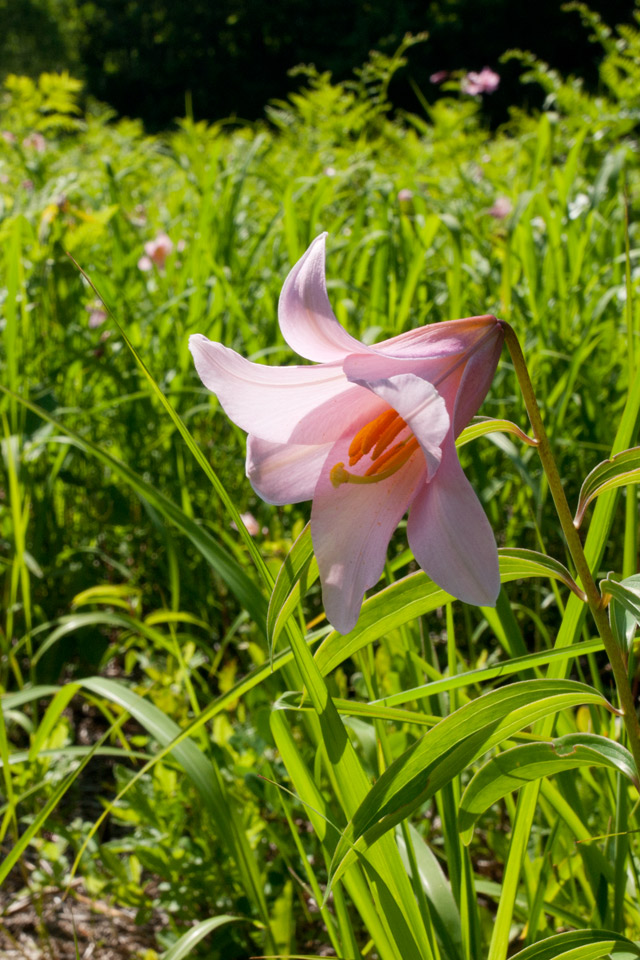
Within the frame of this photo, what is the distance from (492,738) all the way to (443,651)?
90 cm

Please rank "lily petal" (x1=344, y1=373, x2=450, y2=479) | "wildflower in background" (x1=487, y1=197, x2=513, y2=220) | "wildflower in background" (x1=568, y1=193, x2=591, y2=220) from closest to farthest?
"lily petal" (x1=344, y1=373, x2=450, y2=479), "wildflower in background" (x1=568, y1=193, x2=591, y2=220), "wildflower in background" (x1=487, y1=197, x2=513, y2=220)

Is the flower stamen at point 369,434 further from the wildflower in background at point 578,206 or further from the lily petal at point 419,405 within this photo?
the wildflower in background at point 578,206

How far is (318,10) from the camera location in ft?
59.8

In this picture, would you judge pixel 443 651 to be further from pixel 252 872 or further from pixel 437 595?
pixel 437 595

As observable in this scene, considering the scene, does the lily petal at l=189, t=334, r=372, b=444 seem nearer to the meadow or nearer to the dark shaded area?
the meadow

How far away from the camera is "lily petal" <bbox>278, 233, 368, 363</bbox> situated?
43cm

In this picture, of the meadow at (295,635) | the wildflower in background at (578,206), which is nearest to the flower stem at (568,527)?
the meadow at (295,635)

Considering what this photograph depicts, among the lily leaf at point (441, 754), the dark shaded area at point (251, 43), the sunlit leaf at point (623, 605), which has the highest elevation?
the dark shaded area at point (251, 43)

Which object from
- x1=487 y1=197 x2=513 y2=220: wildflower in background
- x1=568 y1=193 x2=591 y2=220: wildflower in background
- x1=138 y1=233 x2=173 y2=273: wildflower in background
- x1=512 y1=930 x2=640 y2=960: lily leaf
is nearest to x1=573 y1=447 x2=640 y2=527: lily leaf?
x1=512 y1=930 x2=640 y2=960: lily leaf

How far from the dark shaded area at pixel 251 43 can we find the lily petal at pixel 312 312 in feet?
48.0

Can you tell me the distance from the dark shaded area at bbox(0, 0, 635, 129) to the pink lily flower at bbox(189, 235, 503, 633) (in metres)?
14.6

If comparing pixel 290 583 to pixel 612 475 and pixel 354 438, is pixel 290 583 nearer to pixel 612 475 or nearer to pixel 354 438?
pixel 354 438

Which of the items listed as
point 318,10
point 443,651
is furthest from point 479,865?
point 318,10

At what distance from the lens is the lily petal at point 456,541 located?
14.9 inches
